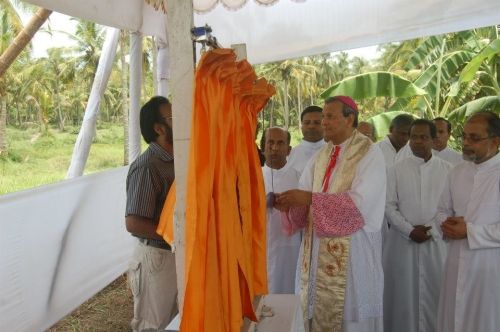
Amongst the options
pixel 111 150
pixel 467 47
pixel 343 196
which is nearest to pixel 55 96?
pixel 111 150

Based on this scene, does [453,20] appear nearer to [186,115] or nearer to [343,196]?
[343,196]

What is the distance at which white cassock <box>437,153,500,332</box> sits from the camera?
3016 mm

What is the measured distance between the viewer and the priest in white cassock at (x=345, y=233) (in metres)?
3.01

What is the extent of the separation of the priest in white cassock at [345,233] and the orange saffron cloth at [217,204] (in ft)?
3.77

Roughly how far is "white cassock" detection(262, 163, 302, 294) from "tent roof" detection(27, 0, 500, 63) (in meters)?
1.54

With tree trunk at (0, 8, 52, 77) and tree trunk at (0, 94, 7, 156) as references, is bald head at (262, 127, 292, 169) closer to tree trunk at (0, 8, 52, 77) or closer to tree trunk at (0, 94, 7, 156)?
tree trunk at (0, 8, 52, 77)

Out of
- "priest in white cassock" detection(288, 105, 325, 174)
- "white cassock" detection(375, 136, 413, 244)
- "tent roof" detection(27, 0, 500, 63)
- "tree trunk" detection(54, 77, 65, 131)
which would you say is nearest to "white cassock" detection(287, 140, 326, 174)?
"priest in white cassock" detection(288, 105, 325, 174)

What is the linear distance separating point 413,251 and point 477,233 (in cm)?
87

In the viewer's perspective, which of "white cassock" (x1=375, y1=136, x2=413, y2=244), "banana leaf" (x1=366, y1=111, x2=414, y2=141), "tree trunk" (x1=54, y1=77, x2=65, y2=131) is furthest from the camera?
"tree trunk" (x1=54, y1=77, x2=65, y2=131)

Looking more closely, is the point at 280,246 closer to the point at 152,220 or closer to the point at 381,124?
the point at 152,220

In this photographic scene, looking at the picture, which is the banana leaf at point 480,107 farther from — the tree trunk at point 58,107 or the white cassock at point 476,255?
the tree trunk at point 58,107

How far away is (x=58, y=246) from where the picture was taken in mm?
3115

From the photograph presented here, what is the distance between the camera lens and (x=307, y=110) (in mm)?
4527

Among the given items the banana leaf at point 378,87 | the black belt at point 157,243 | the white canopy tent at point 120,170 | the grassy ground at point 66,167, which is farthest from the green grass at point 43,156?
the black belt at point 157,243
